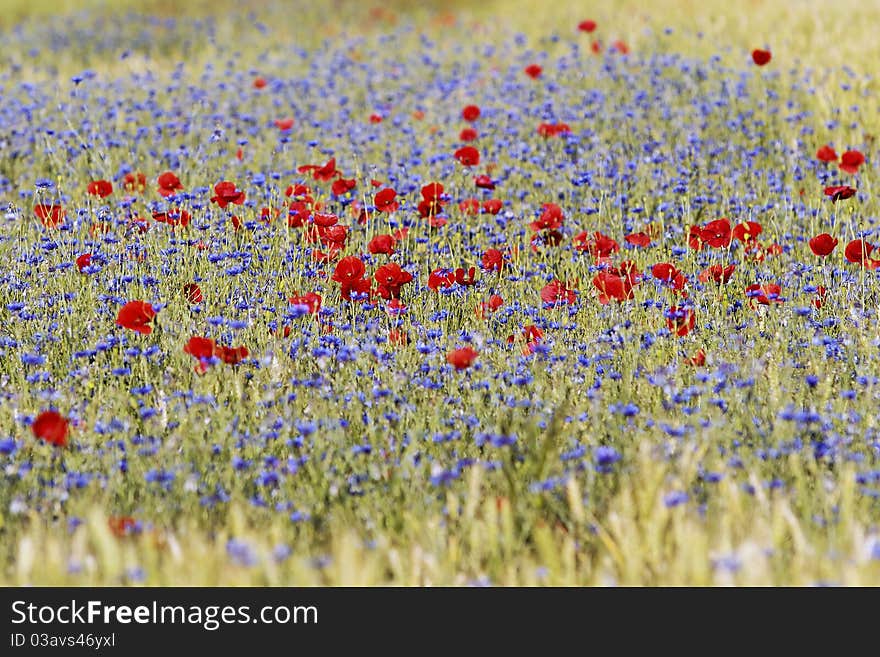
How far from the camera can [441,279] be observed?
3920 millimetres

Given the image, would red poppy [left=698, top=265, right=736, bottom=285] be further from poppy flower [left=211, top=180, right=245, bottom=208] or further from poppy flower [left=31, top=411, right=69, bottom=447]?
poppy flower [left=31, top=411, right=69, bottom=447]

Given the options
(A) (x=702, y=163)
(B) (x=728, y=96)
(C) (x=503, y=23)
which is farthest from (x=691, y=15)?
(A) (x=702, y=163)

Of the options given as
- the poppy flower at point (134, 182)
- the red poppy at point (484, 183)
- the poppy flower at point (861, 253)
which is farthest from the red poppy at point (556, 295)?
the poppy flower at point (134, 182)

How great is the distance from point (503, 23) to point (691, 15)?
2074 millimetres

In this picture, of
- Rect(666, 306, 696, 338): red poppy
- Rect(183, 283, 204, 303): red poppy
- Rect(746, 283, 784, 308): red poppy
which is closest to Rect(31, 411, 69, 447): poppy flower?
Rect(183, 283, 204, 303): red poppy

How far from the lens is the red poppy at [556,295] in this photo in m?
3.93

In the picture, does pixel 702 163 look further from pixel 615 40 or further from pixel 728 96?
pixel 615 40

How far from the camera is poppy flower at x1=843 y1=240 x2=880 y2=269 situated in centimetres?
416

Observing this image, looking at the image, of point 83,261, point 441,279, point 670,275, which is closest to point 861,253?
point 670,275

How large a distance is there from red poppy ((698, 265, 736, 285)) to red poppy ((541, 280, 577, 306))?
51 centimetres

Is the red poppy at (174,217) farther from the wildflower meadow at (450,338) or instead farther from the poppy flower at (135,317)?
the poppy flower at (135,317)

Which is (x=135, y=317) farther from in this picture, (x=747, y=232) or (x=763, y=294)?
(x=747, y=232)

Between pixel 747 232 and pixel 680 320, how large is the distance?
1.02 metres

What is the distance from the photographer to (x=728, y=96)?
22.8 feet
